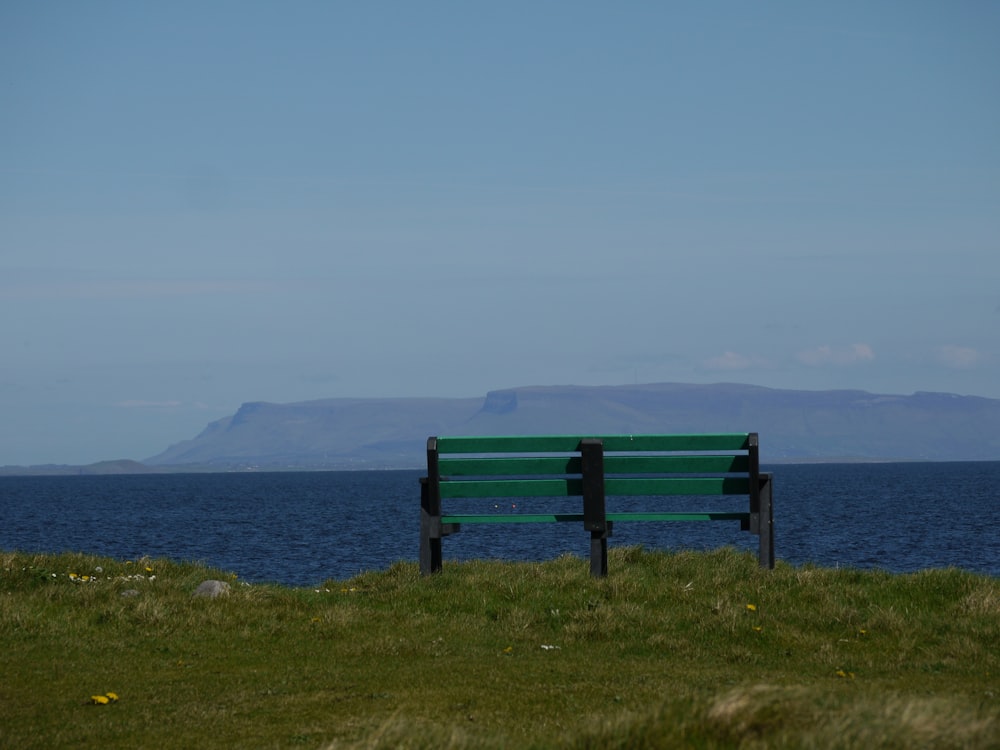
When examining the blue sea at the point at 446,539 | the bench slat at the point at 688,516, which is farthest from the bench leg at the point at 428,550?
the blue sea at the point at 446,539

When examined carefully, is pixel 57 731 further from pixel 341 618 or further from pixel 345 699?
pixel 341 618

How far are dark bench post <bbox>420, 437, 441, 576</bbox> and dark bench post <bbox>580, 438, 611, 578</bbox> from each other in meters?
2.01

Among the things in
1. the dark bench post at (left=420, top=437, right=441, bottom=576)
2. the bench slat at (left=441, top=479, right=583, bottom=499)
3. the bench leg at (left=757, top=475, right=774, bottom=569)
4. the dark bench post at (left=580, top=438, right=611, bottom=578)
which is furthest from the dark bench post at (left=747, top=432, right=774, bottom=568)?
the dark bench post at (left=420, top=437, right=441, bottom=576)

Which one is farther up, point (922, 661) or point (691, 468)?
point (691, 468)

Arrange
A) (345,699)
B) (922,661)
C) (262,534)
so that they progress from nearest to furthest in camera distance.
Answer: (345,699) < (922,661) < (262,534)

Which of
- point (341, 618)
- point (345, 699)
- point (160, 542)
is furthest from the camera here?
point (160, 542)

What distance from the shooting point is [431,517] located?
1556 centimetres

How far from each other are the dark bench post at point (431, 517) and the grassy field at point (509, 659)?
446 mm

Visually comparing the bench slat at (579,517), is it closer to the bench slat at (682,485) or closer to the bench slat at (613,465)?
the bench slat at (682,485)

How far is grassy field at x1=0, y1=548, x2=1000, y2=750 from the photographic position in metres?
7.11

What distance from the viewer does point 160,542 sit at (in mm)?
55438

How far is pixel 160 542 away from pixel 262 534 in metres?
5.89

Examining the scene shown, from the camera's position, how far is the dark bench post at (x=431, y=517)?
51.0 ft

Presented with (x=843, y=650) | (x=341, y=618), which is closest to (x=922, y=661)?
(x=843, y=650)
